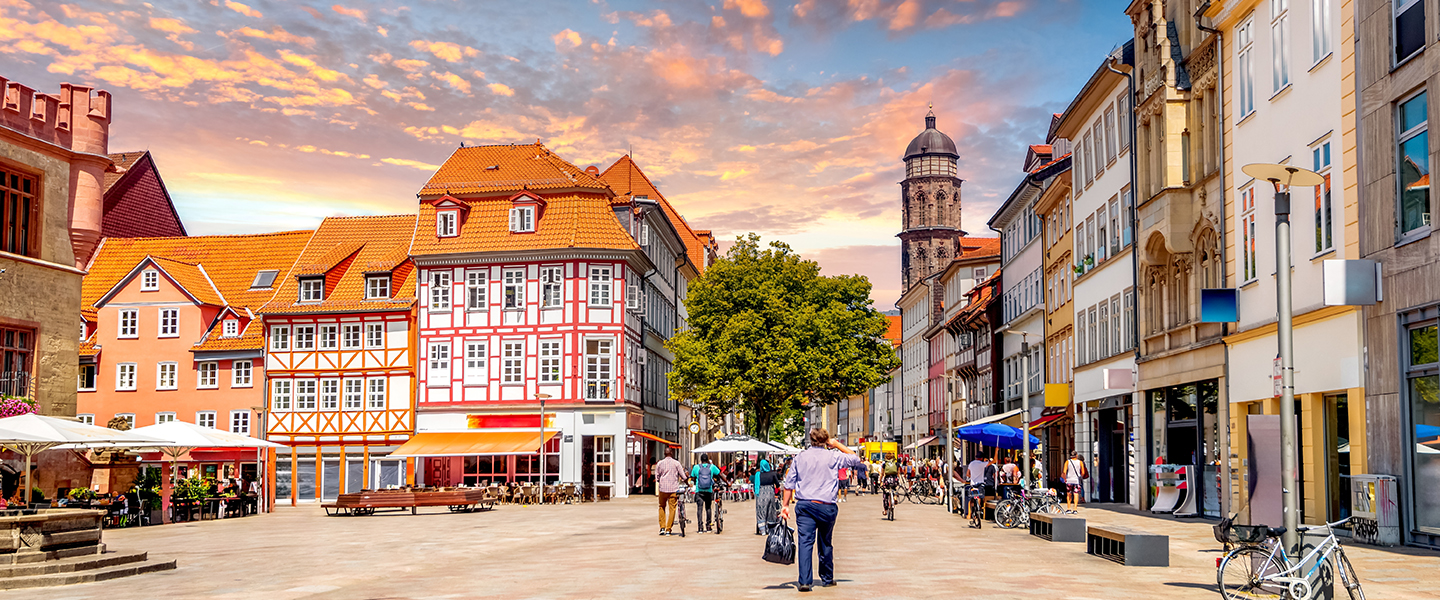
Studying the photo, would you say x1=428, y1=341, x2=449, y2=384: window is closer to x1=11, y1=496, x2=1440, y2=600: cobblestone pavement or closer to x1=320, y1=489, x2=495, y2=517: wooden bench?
x1=320, y1=489, x2=495, y2=517: wooden bench

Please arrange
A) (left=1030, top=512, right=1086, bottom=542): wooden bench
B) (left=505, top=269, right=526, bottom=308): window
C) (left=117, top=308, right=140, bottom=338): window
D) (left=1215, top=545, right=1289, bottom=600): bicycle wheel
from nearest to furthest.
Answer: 1. (left=1215, top=545, right=1289, bottom=600): bicycle wheel
2. (left=1030, top=512, right=1086, bottom=542): wooden bench
3. (left=505, top=269, right=526, bottom=308): window
4. (left=117, top=308, right=140, bottom=338): window

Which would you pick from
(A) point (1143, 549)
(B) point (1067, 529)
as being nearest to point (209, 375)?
(B) point (1067, 529)

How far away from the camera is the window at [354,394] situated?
57.2m

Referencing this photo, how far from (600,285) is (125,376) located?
20873 mm

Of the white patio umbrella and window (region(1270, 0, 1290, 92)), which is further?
window (region(1270, 0, 1290, 92))

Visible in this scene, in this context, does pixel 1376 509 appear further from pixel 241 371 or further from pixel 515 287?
pixel 241 371

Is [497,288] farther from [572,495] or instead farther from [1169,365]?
[1169,365]

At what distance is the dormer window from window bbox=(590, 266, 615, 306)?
6536 millimetres

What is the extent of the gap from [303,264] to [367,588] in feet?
153

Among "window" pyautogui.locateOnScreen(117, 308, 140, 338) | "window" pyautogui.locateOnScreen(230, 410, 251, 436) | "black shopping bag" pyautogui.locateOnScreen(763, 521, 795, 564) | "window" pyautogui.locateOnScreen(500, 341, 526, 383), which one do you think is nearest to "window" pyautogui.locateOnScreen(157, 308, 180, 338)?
"window" pyautogui.locateOnScreen(117, 308, 140, 338)

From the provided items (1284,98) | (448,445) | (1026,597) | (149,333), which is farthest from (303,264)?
(1026,597)

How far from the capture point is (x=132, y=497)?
35.3 m

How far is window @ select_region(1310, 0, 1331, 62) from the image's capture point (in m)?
24.0

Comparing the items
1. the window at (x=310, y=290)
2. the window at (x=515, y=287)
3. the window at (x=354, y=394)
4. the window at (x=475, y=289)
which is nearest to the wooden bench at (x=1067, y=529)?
the window at (x=515, y=287)
